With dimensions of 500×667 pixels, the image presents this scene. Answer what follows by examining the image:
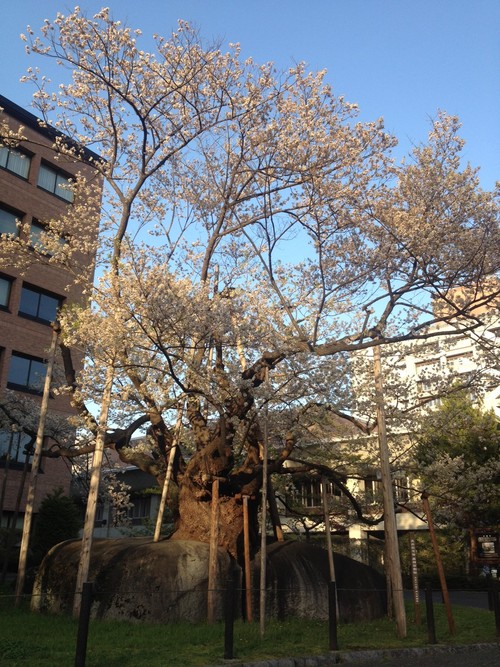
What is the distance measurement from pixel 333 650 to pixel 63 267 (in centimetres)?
1169

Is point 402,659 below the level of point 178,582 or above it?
below

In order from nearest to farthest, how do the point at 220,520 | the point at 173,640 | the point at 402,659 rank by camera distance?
1. the point at 173,640
2. the point at 402,659
3. the point at 220,520

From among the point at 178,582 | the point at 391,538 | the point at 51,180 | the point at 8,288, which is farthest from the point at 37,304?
the point at 391,538

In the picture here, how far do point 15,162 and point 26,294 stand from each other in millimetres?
7122

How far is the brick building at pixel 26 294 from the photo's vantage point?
30.2m

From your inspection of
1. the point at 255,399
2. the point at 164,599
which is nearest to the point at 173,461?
the point at 255,399

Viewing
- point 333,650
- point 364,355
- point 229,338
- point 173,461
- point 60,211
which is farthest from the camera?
point 60,211

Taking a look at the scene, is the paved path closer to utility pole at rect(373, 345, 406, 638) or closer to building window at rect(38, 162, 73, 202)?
utility pole at rect(373, 345, 406, 638)

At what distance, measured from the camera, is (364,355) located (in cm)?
2036

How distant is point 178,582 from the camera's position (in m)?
13.1

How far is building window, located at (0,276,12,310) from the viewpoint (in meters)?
31.0

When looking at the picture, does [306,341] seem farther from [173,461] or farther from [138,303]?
[173,461]

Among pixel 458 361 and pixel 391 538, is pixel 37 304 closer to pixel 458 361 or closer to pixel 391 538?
pixel 458 361

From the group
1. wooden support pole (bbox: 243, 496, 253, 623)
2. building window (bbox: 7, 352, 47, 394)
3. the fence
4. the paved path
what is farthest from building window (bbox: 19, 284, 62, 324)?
the paved path
